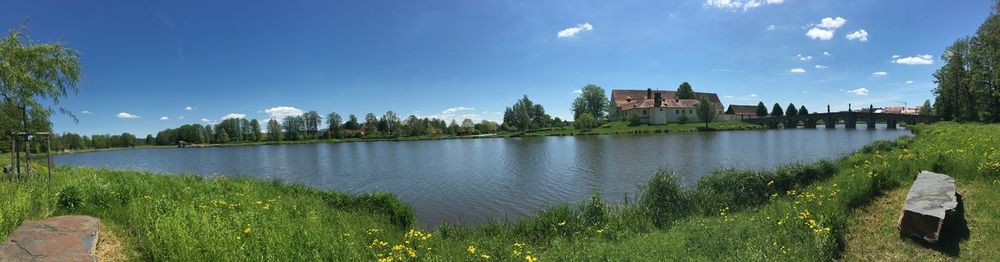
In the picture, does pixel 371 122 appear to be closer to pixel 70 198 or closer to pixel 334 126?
pixel 334 126

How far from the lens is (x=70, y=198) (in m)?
9.48

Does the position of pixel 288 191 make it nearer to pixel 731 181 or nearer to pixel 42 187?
pixel 42 187

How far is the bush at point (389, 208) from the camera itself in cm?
1456

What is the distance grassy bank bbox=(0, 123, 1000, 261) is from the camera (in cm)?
717

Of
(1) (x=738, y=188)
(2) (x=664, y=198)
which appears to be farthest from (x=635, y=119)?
(2) (x=664, y=198)

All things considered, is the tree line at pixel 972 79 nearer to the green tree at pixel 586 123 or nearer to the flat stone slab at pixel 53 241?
the flat stone slab at pixel 53 241

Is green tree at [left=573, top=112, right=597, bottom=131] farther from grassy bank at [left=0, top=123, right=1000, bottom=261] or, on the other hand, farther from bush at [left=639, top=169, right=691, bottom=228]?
bush at [left=639, top=169, right=691, bottom=228]

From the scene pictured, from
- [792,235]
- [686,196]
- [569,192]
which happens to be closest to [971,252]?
[792,235]

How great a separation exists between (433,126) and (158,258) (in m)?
141

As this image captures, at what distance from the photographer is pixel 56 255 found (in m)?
5.77

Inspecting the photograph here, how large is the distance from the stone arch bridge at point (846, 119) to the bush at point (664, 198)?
97772 mm

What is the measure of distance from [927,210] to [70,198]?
16232mm

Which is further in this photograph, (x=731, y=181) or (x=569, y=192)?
(x=569, y=192)

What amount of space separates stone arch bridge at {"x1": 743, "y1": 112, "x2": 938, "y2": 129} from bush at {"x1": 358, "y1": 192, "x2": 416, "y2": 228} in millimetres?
102332
